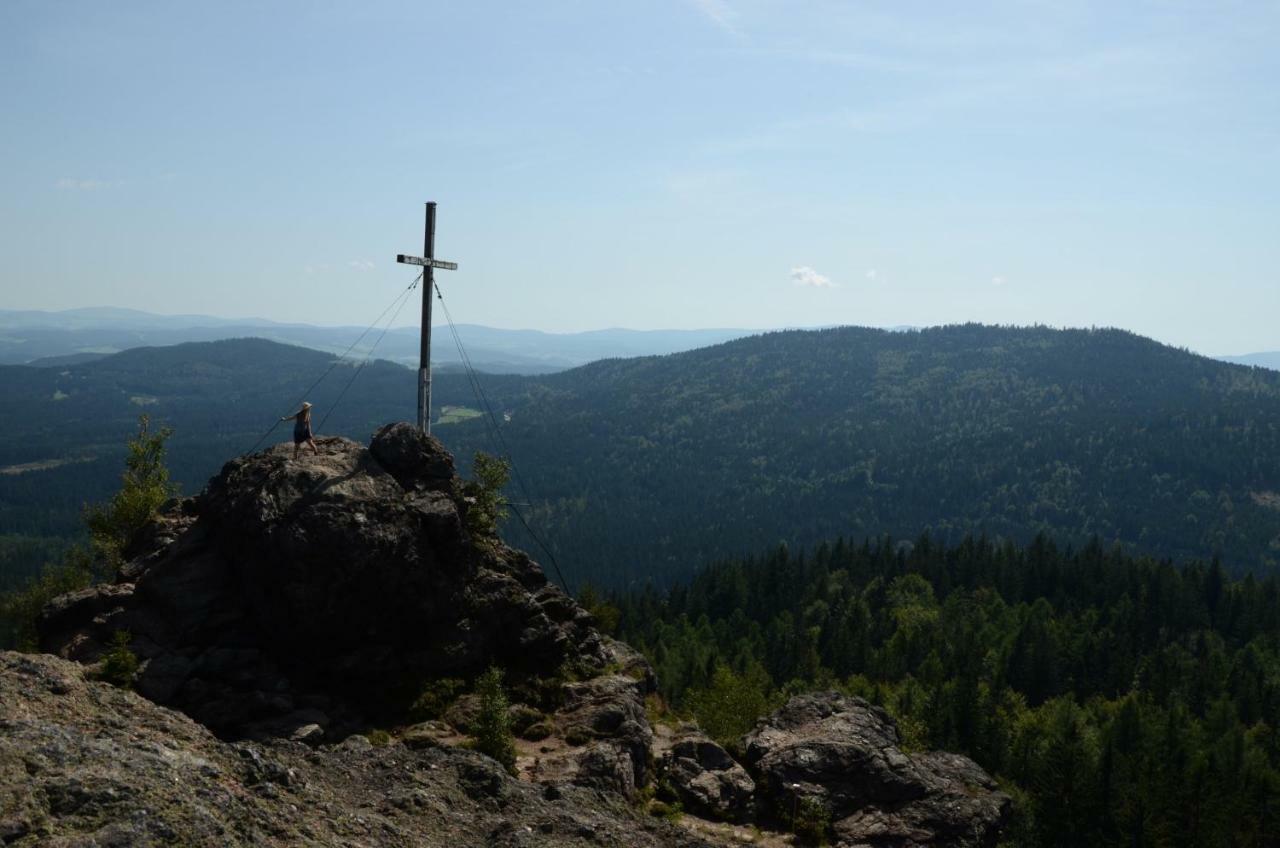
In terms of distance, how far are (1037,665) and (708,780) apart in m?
101

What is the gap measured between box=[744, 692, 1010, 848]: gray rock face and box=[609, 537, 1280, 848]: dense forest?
10797 mm

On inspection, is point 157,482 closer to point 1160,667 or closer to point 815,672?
point 815,672

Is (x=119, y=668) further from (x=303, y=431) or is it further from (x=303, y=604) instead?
(x=303, y=431)

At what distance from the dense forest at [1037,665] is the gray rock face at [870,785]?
10.8 metres

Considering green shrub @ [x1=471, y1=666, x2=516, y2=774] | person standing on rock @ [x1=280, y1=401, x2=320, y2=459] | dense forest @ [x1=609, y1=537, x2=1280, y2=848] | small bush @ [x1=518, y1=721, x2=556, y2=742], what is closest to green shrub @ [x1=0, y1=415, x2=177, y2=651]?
person standing on rock @ [x1=280, y1=401, x2=320, y2=459]

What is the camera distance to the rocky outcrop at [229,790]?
47.4ft

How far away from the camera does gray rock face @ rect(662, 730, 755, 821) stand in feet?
92.1

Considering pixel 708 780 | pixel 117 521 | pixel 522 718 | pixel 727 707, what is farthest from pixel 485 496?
pixel 727 707

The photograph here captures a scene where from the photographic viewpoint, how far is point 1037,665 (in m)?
115

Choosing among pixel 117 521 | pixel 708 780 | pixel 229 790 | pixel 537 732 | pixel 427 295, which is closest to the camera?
pixel 229 790

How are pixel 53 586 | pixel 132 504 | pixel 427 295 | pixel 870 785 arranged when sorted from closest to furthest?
pixel 870 785 < pixel 427 295 < pixel 132 504 < pixel 53 586

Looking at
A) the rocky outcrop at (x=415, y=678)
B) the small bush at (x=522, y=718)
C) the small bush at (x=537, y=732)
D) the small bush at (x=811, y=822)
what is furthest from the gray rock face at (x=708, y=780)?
the small bush at (x=522, y=718)

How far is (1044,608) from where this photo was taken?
139500 mm

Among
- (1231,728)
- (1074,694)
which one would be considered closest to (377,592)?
(1231,728)
